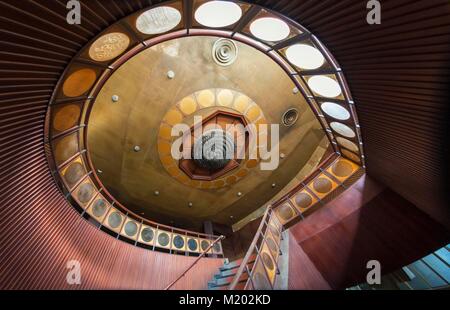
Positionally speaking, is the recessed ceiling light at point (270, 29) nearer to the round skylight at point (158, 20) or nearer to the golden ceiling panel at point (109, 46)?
the round skylight at point (158, 20)

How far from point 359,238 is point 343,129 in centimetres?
249

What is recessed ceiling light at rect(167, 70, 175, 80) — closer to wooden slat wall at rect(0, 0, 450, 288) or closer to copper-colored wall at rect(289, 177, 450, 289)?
wooden slat wall at rect(0, 0, 450, 288)

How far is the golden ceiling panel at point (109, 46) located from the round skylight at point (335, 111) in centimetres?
377

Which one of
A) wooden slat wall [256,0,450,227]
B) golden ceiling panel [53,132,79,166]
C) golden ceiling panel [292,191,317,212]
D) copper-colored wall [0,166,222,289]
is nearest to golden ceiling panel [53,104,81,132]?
golden ceiling panel [53,132,79,166]

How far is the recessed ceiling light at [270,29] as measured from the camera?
3.43m

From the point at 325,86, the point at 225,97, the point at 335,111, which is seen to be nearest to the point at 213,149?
the point at 225,97

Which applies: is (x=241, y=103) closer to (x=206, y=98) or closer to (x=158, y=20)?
(x=206, y=98)

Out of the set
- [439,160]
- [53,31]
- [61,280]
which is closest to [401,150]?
[439,160]

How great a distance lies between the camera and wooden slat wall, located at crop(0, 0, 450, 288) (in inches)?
92.9

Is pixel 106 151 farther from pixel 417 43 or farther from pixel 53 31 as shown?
pixel 417 43

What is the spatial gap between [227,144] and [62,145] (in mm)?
5304

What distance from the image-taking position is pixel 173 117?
784cm

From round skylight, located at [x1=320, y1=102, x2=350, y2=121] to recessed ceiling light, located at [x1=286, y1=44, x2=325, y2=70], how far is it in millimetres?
980

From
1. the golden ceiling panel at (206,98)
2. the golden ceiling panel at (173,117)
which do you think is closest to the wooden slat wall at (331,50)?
the golden ceiling panel at (173,117)
